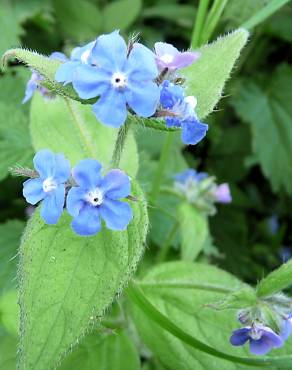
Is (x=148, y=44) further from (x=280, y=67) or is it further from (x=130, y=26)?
(x=280, y=67)

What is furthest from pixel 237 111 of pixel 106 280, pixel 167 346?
pixel 106 280

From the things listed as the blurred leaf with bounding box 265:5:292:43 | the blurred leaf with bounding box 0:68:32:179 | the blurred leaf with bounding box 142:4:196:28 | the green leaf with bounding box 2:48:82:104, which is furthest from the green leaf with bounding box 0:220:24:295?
the blurred leaf with bounding box 265:5:292:43

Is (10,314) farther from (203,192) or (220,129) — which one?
(220,129)

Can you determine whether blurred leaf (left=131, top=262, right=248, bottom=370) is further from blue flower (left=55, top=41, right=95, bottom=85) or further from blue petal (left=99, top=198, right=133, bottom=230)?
blue flower (left=55, top=41, right=95, bottom=85)

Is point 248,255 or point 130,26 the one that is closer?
point 248,255

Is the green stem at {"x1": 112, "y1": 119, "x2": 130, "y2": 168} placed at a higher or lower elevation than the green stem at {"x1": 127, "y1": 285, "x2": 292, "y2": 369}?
higher

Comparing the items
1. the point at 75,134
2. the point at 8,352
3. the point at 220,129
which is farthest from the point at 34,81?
the point at 220,129

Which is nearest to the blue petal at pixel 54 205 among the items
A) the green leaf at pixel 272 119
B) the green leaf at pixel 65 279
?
the green leaf at pixel 65 279
